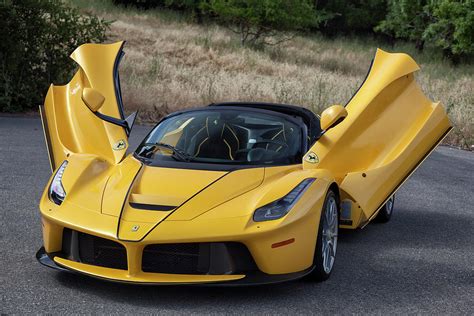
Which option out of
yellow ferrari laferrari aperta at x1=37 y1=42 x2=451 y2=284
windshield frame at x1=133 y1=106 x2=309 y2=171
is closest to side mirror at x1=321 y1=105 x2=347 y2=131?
yellow ferrari laferrari aperta at x1=37 y1=42 x2=451 y2=284

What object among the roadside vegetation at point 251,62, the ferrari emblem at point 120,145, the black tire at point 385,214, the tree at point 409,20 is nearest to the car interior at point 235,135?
the ferrari emblem at point 120,145

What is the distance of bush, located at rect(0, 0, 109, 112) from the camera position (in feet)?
54.0

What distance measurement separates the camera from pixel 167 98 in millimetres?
18125

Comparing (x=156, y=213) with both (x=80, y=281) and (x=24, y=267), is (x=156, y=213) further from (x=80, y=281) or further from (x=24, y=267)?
(x=24, y=267)

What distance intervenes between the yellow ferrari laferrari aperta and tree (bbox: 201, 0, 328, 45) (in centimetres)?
2990

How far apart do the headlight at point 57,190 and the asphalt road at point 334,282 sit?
52cm

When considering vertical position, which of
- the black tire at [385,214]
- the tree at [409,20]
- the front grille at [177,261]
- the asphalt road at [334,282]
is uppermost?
the front grille at [177,261]

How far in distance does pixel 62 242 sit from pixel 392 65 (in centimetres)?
401

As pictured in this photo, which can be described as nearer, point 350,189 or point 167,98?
point 350,189

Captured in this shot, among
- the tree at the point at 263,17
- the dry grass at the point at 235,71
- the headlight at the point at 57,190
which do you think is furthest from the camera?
the tree at the point at 263,17

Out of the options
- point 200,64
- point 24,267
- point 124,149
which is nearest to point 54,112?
point 124,149

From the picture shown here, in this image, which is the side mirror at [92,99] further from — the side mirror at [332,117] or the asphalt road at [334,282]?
the side mirror at [332,117]

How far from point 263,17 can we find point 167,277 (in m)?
34.8

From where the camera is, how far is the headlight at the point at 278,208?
5270 millimetres
